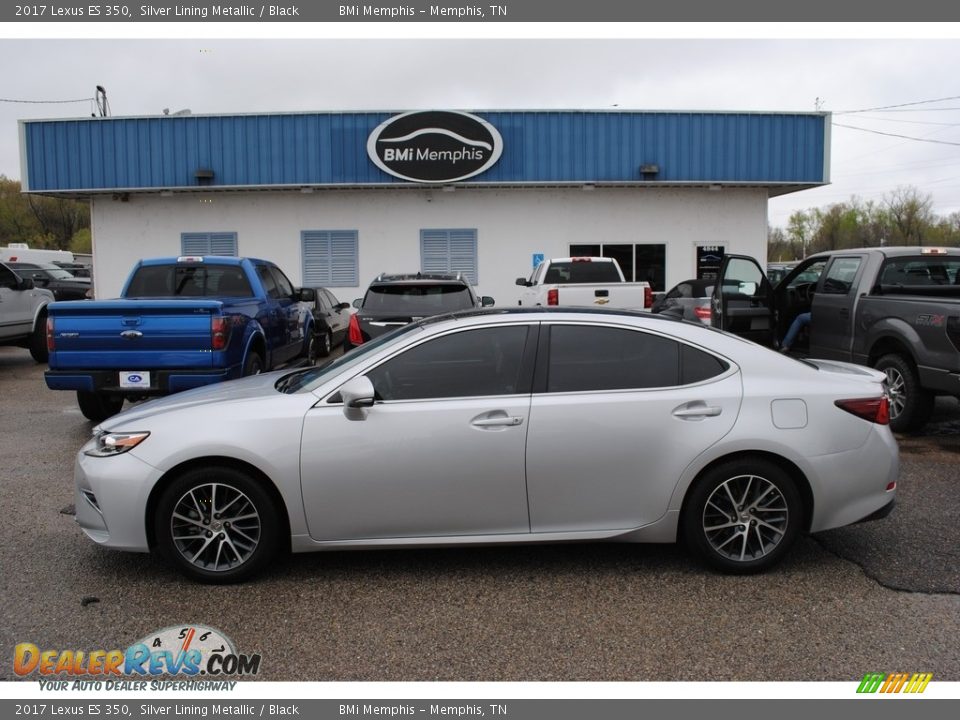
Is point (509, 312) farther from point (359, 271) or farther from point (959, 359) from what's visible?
point (359, 271)

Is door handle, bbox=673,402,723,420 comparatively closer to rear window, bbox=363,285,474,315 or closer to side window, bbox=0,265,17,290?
rear window, bbox=363,285,474,315

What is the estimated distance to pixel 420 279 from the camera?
403 inches

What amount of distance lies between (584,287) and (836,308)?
15.5 feet

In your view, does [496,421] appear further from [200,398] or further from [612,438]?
[200,398]

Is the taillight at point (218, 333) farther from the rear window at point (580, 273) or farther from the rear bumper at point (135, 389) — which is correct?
the rear window at point (580, 273)

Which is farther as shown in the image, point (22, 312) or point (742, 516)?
point (22, 312)

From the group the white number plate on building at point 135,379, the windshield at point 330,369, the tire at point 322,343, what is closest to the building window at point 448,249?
the tire at point 322,343

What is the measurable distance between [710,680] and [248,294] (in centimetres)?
784

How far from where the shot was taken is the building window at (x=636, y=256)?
19906 millimetres

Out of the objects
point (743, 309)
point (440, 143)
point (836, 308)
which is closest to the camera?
point (836, 308)

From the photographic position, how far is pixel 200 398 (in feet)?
15.7

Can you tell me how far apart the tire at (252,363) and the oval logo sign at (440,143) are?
34.4 ft

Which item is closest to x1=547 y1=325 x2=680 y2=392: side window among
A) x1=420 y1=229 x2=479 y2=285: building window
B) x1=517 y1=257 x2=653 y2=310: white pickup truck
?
x1=517 y1=257 x2=653 y2=310: white pickup truck

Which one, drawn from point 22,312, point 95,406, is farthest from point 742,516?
point 22,312
